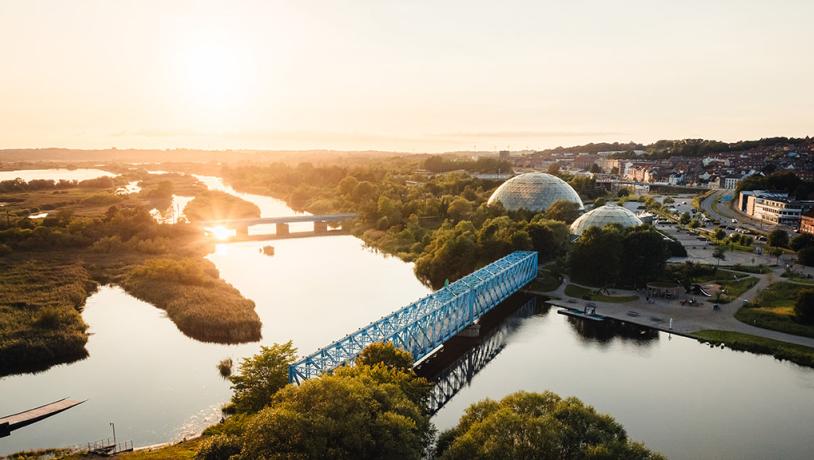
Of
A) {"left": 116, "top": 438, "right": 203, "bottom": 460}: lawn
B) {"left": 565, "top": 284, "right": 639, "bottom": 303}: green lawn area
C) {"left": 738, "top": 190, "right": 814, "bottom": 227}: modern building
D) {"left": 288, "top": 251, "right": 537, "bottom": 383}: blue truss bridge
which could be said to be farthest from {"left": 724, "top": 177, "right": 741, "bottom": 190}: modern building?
{"left": 116, "top": 438, "right": 203, "bottom": 460}: lawn

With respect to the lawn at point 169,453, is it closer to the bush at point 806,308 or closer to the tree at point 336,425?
the tree at point 336,425

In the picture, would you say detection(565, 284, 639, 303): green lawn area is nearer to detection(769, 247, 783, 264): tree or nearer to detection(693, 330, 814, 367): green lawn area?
detection(693, 330, 814, 367): green lawn area

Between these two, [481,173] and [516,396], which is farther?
[481,173]

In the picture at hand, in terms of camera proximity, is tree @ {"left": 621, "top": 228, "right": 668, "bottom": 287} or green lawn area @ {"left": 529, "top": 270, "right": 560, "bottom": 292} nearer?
tree @ {"left": 621, "top": 228, "right": 668, "bottom": 287}

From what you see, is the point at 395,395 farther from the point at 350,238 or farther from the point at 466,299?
the point at 350,238

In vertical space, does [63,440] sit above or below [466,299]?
below

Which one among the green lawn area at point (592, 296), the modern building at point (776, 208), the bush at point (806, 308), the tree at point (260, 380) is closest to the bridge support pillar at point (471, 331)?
the green lawn area at point (592, 296)

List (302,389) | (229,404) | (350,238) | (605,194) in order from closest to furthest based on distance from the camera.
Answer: (302,389)
(229,404)
(350,238)
(605,194)

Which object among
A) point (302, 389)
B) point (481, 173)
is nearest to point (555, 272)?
point (302, 389)
